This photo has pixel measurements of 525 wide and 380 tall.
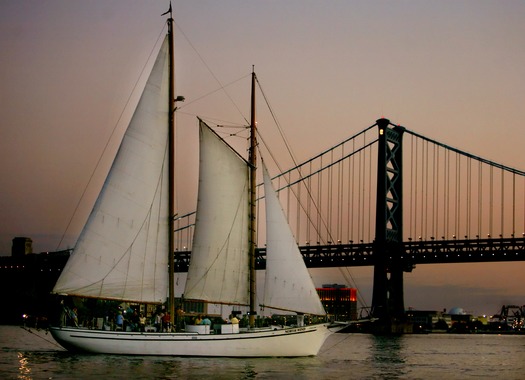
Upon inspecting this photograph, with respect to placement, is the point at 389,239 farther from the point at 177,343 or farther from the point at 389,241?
the point at 177,343

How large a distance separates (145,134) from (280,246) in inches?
304

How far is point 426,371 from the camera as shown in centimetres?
4494

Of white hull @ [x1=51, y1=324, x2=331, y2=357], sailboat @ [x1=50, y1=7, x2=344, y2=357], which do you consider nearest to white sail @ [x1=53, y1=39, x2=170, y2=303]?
sailboat @ [x1=50, y1=7, x2=344, y2=357]

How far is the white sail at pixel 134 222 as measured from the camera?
40.7 m

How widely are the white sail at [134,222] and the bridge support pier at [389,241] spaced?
63089 mm

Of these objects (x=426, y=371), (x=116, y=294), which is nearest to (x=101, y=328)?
(x=116, y=294)

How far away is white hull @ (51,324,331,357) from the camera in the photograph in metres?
41.5

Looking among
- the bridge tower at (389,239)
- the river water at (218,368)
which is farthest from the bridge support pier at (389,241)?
the river water at (218,368)

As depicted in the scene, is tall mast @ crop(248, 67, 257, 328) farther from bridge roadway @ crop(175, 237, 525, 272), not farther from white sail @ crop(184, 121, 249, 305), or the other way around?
bridge roadway @ crop(175, 237, 525, 272)

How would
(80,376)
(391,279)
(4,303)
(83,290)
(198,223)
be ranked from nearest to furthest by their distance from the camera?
1. (80,376)
2. (83,290)
3. (198,223)
4. (391,279)
5. (4,303)

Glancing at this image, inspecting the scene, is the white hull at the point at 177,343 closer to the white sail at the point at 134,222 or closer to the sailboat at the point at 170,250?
the sailboat at the point at 170,250

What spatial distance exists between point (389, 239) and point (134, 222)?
69.6 m

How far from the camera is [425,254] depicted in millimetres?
109312

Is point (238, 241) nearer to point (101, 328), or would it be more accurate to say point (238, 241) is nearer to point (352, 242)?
point (101, 328)
